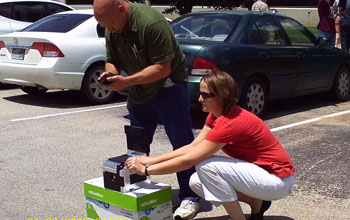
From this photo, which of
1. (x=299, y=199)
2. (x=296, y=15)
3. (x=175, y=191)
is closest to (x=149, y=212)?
(x=175, y=191)

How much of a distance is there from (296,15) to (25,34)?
22.0 m

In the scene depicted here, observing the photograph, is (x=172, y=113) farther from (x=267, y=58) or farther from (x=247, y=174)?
(x=267, y=58)

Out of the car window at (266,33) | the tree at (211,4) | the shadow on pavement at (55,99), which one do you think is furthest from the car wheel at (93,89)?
the tree at (211,4)

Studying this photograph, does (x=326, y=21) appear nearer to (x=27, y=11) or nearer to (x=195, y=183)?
(x=27, y=11)

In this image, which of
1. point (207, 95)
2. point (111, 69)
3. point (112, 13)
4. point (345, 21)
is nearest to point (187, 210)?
point (207, 95)

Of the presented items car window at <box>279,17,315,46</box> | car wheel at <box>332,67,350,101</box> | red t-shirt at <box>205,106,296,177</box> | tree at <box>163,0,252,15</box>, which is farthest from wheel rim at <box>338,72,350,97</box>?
tree at <box>163,0,252,15</box>

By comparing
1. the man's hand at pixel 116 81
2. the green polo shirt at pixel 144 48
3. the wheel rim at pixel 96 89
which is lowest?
the wheel rim at pixel 96 89

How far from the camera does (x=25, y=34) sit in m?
8.83

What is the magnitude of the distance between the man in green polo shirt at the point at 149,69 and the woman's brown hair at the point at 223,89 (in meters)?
0.39

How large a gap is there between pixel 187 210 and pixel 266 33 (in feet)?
13.9

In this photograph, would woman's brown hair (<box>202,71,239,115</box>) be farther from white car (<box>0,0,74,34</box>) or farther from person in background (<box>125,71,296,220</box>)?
white car (<box>0,0,74,34</box>)

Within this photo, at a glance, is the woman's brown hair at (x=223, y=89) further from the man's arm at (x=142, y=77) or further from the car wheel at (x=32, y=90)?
the car wheel at (x=32, y=90)

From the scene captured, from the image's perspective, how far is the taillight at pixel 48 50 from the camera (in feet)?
27.7

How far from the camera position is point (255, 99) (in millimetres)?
7508
